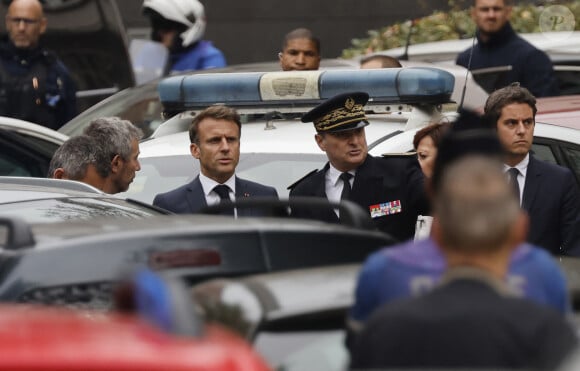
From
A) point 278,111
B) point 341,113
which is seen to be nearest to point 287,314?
point 341,113

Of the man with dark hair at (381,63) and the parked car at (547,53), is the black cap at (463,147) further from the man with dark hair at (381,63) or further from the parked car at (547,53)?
the parked car at (547,53)

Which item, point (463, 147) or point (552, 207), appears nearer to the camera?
point (463, 147)

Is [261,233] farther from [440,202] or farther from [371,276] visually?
[440,202]

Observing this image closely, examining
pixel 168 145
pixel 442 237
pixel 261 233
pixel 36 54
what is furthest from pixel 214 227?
pixel 36 54

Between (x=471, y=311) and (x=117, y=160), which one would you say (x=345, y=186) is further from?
(x=471, y=311)

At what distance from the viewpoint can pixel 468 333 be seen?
322cm

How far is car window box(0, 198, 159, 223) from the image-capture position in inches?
194

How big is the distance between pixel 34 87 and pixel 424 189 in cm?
427

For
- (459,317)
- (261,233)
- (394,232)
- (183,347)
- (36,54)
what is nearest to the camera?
(183,347)

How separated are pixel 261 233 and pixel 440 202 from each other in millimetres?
915

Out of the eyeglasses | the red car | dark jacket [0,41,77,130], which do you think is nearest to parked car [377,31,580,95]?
dark jacket [0,41,77,130]

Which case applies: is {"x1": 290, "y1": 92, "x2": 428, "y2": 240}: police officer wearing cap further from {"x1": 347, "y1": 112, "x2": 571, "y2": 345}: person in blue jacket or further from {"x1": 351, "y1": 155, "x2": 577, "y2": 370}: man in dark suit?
{"x1": 351, "y1": 155, "x2": 577, "y2": 370}: man in dark suit

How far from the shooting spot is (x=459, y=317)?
128 inches

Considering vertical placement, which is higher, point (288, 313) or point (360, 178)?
point (288, 313)
